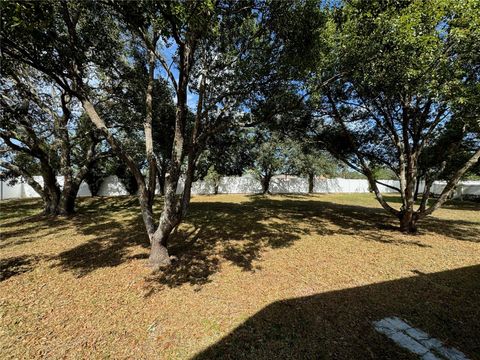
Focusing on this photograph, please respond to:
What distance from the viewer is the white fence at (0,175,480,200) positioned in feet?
55.7

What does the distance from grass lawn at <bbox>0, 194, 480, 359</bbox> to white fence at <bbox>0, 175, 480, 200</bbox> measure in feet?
45.2

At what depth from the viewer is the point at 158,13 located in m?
2.94

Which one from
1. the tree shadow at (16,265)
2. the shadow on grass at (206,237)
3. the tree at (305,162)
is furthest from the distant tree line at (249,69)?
the tree at (305,162)

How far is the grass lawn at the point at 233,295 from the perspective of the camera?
2.21 meters

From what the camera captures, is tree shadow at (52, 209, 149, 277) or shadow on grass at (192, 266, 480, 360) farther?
tree shadow at (52, 209, 149, 277)

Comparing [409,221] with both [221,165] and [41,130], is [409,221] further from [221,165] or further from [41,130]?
[221,165]

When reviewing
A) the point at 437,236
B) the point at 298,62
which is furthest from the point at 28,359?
the point at 437,236

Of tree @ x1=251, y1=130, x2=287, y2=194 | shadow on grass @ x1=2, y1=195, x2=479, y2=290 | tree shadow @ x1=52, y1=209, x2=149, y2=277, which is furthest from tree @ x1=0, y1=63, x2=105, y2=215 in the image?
tree @ x1=251, y1=130, x2=287, y2=194

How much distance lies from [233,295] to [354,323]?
1497mm

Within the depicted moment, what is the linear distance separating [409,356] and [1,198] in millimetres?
22853

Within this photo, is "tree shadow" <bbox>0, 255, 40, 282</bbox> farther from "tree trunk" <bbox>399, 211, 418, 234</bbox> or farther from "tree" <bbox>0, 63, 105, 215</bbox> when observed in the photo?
"tree trunk" <bbox>399, 211, 418, 234</bbox>

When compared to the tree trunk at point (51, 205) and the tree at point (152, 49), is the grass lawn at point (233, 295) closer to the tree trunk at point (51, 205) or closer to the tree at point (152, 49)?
the tree at point (152, 49)

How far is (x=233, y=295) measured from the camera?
3094mm

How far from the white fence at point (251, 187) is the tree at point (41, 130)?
29.6 feet
